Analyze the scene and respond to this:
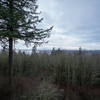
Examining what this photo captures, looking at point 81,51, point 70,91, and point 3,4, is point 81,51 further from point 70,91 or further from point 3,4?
point 3,4

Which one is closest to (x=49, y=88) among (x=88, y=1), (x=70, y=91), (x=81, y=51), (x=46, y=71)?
(x=70, y=91)

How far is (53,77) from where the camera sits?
6215 mm

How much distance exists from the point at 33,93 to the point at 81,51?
4232 mm

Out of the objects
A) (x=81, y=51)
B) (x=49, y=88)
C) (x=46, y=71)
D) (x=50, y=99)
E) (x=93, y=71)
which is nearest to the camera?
(x=50, y=99)

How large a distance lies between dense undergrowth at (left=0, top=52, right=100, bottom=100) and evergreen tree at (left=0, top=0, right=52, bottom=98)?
2.85ft

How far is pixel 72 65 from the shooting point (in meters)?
6.27

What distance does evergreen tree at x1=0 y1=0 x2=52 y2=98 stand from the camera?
4590mm

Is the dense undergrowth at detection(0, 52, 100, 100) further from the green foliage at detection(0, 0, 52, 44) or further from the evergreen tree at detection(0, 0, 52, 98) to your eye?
the green foliage at detection(0, 0, 52, 44)

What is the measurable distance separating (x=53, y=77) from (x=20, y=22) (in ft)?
10.8

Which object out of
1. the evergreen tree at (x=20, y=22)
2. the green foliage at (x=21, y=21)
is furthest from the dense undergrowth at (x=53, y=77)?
the green foliage at (x=21, y=21)

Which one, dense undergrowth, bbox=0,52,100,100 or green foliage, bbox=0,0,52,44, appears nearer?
green foliage, bbox=0,0,52,44

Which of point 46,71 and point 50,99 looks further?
point 46,71

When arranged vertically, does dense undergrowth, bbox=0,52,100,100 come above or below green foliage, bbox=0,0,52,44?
below

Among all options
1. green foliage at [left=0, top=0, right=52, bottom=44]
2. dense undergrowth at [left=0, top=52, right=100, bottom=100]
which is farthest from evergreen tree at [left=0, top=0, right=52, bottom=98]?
dense undergrowth at [left=0, top=52, right=100, bottom=100]
